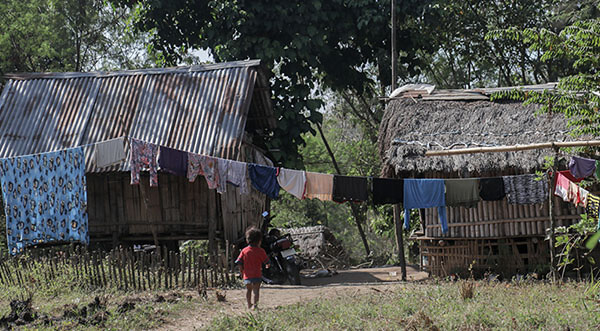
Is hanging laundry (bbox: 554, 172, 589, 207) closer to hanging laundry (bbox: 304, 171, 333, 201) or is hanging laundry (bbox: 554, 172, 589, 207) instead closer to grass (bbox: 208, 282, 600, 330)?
grass (bbox: 208, 282, 600, 330)

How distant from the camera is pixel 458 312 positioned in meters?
8.02

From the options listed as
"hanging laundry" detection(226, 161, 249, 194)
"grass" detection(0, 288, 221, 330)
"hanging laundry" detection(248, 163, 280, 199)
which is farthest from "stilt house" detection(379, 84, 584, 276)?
"grass" detection(0, 288, 221, 330)

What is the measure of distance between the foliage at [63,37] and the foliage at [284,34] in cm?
202

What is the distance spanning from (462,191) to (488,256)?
1737 millimetres

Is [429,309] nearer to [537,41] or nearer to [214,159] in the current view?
[537,41]

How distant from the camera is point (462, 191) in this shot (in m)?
12.9

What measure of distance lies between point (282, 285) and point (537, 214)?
517 centimetres

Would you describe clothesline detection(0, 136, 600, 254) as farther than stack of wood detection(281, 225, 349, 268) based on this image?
No

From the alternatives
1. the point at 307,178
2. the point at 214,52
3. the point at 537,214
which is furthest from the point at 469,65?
the point at 307,178

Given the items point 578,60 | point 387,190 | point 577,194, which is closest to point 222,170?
point 387,190

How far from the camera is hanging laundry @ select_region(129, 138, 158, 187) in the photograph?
11883mm

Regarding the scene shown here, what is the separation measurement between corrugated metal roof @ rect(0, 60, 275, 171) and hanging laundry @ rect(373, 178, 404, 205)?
297 centimetres

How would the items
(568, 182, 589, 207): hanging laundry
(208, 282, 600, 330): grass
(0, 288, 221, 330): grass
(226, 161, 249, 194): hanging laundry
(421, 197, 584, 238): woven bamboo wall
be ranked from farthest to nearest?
(421, 197, 584, 238): woven bamboo wall < (226, 161, 249, 194): hanging laundry < (568, 182, 589, 207): hanging laundry < (0, 288, 221, 330): grass < (208, 282, 600, 330): grass

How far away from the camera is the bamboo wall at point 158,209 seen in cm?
1459
